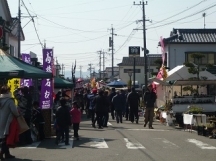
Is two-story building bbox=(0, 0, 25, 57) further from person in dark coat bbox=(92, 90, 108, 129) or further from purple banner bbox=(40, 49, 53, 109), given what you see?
person in dark coat bbox=(92, 90, 108, 129)

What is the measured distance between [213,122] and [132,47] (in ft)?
113

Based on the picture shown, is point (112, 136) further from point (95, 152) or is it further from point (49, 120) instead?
point (95, 152)

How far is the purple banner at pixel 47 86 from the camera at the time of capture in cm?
1774

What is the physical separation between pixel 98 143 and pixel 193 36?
31.5 m

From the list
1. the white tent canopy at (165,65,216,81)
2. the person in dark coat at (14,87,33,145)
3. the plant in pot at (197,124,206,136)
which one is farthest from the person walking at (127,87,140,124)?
the person in dark coat at (14,87,33,145)

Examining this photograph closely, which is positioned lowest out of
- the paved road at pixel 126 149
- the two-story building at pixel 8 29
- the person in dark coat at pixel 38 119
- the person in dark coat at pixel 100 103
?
the paved road at pixel 126 149

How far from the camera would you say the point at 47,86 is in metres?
18.6

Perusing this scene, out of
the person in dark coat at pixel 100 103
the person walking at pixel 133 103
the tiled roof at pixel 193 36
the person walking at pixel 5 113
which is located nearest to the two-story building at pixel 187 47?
the tiled roof at pixel 193 36

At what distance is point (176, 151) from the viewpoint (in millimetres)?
13336

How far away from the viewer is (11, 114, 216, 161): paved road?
12008 mm

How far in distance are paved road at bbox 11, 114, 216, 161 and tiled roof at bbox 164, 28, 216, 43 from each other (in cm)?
2708

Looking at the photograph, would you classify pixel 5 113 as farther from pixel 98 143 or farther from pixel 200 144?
pixel 200 144

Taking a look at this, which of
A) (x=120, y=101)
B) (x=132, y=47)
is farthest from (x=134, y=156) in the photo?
(x=132, y=47)

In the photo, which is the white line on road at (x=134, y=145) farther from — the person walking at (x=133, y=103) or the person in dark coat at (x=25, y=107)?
the person walking at (x=133, y=103)
